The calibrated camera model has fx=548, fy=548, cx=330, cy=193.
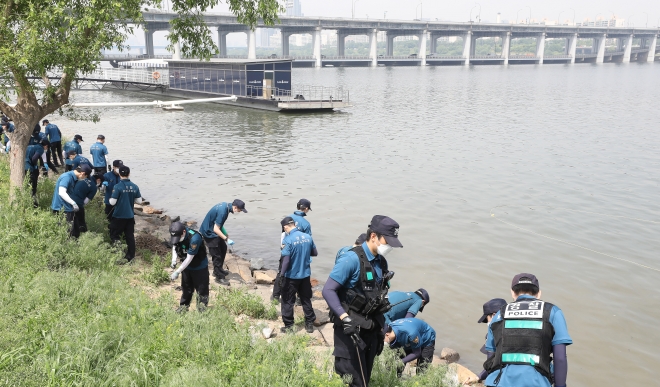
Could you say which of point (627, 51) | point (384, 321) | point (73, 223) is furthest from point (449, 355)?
point (627, 51)

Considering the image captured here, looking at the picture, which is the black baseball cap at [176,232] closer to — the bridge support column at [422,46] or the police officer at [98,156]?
the police officer at [98,156]

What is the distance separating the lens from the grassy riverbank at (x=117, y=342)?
5109 millimetres

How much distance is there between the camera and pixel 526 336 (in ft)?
15.4

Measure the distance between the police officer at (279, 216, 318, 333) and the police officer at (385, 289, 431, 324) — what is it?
1318 millimetres

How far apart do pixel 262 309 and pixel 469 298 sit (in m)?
4.48

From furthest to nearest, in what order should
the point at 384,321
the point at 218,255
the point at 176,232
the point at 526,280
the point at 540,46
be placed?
the point at 540,46 < the point at 218,255 < the point at 176,232 < the point at 384,321 < the point at 526,280

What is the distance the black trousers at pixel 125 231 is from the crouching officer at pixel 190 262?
108 inches

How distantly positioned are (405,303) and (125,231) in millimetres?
5732

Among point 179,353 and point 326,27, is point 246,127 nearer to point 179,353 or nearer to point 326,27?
point 179,353

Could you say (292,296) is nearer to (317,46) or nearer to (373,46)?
(317,46)

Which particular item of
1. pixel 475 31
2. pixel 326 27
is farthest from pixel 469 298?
pixel 475 31

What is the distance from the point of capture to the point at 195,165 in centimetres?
2411

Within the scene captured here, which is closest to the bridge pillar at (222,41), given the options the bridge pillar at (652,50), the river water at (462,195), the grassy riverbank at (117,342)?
the river water at (462,195)

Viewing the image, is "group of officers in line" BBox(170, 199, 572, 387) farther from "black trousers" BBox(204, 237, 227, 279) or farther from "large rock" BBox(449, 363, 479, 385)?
"black trousers" BBox(204, 237, 227, 279)
